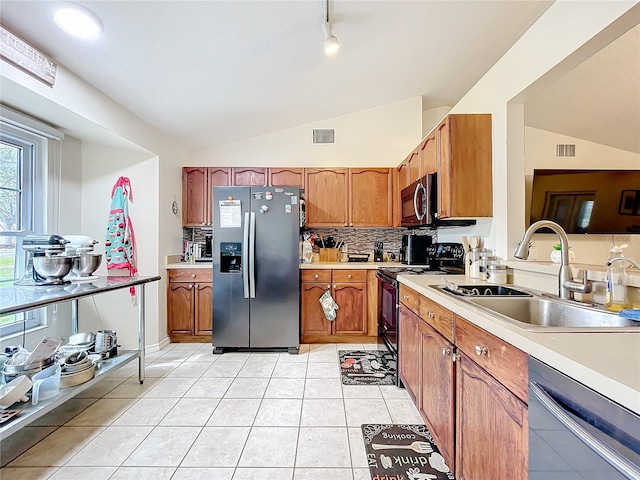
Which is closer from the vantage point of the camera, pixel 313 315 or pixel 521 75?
pixel 521 75

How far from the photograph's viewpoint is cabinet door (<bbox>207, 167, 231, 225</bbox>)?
11.9 ft

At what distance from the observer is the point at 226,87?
2537mm

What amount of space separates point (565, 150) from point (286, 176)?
3.17 m

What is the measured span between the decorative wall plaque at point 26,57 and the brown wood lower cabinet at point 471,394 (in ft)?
9.11

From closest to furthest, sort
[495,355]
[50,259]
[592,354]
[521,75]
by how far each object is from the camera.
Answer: [592,354]
[495,355]
[521,75]
[50,259]

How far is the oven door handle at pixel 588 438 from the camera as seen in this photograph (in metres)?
0.52

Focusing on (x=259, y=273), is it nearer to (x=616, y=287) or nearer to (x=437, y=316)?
(x=437, y=316)

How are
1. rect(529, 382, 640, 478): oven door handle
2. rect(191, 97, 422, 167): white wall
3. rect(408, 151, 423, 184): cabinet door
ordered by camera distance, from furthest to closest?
1. rect(191, 97, 422, 167): white wall
2. rect(408, 151, 423, 184): cabinet door
3. rect(529, 382, 640, 478): oven door handle

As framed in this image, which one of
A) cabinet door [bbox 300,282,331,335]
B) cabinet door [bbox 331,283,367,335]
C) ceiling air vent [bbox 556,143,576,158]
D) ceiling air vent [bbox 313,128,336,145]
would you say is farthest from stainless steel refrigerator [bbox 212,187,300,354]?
ceiling air vent [bbox 556,143,576,158]

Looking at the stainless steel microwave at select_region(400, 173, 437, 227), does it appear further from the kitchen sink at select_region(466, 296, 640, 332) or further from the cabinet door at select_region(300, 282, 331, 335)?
the cabinet door at select_region(300, 282, 331, 335)

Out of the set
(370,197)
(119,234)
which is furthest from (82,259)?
(370,197)

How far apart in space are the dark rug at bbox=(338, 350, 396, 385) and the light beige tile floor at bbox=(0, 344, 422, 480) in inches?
3.7

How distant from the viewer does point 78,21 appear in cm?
161

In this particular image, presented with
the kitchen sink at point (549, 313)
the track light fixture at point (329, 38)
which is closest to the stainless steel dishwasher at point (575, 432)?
the kitchen sink at point (549, 313)
